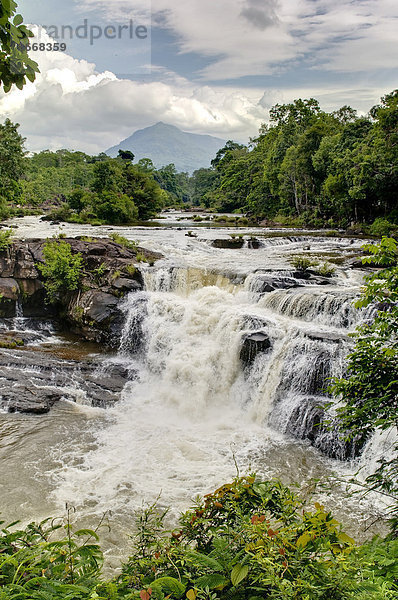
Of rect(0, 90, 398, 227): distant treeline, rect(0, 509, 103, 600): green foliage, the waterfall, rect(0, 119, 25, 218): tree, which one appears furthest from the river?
rect(0, 119, 25, 218): tree

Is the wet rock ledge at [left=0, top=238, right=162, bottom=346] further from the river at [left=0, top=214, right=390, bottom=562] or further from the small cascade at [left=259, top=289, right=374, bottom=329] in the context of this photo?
the small cascade at [left=259, top=289, right=374, bottom=329]

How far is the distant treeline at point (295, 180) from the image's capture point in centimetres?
2448

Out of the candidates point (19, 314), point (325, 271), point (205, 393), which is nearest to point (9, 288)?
point (19, 314)

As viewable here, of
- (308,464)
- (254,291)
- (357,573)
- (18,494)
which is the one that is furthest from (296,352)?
(357,573)

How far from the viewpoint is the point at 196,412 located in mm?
10625

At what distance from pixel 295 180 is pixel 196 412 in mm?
32053

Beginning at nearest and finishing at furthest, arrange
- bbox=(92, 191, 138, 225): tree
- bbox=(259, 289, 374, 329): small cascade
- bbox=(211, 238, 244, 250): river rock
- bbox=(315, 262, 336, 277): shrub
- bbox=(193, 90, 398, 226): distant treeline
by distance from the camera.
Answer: bbox=(259, 289, 374, 329): small cascade → bbox=(315, 262, 336, 277): shrub → bbox=(211, 238, 244, 250): river rock → bbox=(193, 90, 398, 226): distant treeline → bbox=(92, 191, 138, 225): tree

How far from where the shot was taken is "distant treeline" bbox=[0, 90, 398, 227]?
2448 cm

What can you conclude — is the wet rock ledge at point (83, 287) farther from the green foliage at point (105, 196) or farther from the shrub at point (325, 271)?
the green foliage at point (105, 196)

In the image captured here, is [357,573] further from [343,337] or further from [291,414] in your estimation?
[343,337]

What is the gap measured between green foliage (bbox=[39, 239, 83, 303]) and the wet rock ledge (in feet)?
0.89

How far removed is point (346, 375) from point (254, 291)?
5.09 metres

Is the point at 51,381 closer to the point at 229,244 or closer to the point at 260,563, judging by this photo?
the point at 260,563

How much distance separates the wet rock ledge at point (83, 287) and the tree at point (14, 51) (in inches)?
465
